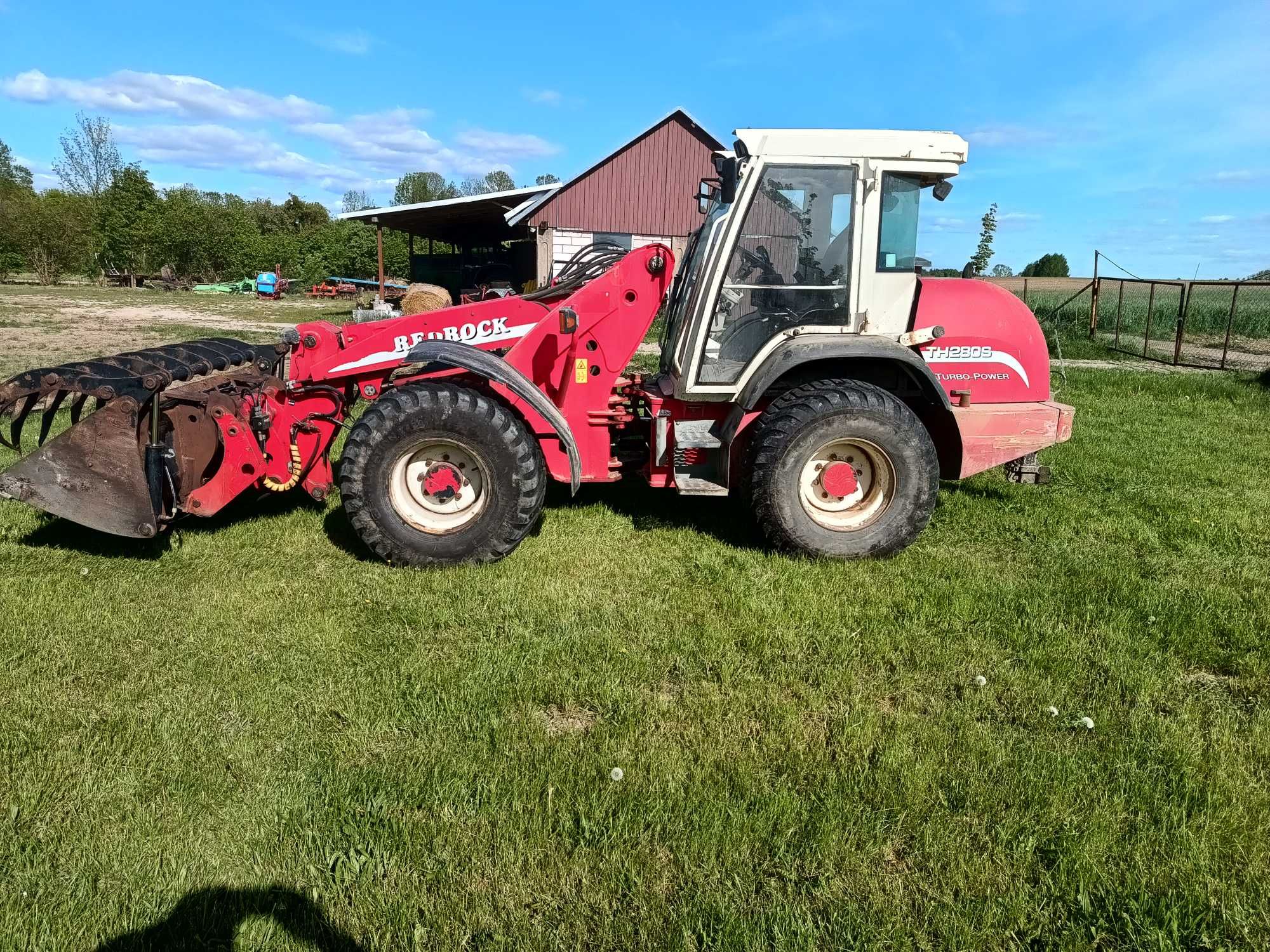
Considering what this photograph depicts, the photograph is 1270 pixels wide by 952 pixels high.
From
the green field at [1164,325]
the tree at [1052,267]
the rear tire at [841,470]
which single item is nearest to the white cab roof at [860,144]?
the rear tire at [841,470]

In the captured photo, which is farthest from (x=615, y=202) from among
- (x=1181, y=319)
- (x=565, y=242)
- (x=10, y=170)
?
(x=10, y=170)

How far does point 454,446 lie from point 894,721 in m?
2.77

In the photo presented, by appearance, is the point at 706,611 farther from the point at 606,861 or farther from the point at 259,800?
the point at 259,800

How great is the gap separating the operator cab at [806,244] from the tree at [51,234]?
159 feet

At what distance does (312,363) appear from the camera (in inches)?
197

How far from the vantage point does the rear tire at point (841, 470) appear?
15.1 ft

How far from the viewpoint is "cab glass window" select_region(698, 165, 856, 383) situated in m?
4.66

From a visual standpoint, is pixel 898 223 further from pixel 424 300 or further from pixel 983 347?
pixel 424 300

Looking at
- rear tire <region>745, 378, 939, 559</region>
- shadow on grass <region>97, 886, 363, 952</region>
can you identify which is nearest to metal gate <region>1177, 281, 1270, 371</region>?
rear tire <region>745, 378, 939, 559</region>

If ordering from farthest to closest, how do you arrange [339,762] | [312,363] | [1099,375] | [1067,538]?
[1099,375]
[1067,538]
[312,363]
[339,762]

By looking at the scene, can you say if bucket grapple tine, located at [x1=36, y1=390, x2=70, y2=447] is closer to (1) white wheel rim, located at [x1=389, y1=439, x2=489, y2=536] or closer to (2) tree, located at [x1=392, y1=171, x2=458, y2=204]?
(1) white wheel rim, located at [x1=389, y1=439, x2=489, y2=536]

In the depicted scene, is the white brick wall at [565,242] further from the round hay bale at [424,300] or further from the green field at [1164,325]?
the green field at [1164,325]

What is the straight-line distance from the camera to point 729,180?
471 centimetres

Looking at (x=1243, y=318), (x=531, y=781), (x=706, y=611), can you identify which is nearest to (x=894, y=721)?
(x=706, y=611)
